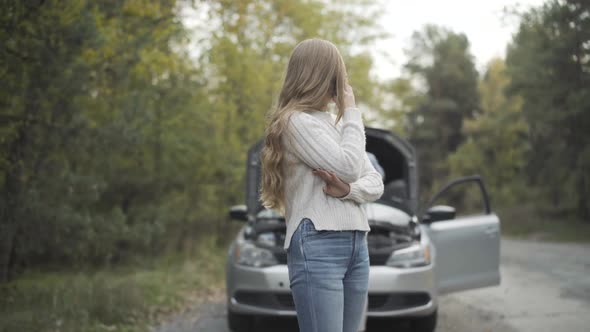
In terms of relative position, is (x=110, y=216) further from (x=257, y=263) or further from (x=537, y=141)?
(x=537, y=141)

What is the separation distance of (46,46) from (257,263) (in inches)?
133

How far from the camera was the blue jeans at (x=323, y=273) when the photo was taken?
96.9 inches

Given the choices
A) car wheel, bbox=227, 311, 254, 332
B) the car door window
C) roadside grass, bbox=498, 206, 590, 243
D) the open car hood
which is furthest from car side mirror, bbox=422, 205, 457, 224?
the car door window

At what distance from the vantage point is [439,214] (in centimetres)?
734

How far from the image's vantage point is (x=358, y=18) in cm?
2842

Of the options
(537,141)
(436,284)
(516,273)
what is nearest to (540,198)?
(537,141)

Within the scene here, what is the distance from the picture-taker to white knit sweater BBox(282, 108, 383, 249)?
2.51 meters

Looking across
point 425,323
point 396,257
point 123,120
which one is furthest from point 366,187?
point 123,120

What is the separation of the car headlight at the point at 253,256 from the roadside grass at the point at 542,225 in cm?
2120

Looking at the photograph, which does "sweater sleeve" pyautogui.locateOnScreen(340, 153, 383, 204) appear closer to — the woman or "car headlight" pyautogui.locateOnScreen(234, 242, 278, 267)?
the woman

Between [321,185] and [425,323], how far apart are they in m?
4.47

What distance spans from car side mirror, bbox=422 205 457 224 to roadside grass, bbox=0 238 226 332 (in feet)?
11.1

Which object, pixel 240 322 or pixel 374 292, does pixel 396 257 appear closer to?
pixel 374 292

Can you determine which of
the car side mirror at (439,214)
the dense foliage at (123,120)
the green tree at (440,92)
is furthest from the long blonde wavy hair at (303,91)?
the green tree at (440,92)
